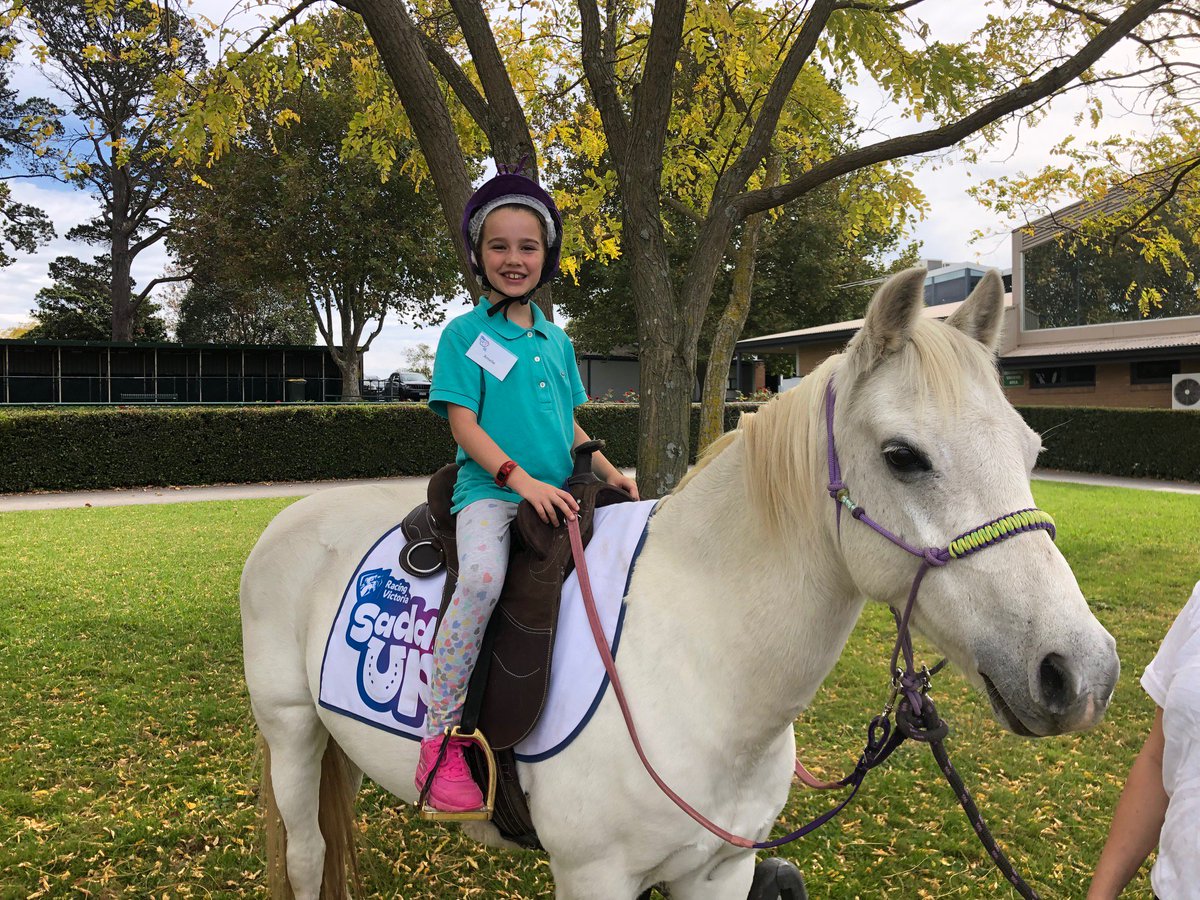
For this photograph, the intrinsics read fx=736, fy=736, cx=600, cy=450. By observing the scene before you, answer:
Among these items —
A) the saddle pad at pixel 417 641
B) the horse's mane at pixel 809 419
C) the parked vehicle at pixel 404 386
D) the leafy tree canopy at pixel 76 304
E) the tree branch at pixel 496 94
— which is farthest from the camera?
the leafy tree canopy at pixel 76 304

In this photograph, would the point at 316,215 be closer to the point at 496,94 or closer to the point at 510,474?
the point at 496,94

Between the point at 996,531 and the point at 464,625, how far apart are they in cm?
127

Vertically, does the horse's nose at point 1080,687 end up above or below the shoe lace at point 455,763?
above

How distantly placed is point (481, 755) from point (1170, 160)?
1110cm

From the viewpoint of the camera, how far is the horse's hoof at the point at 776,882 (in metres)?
2.47

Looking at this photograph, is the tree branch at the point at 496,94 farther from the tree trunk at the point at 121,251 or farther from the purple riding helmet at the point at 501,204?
the tree trunk at the point at 121,251

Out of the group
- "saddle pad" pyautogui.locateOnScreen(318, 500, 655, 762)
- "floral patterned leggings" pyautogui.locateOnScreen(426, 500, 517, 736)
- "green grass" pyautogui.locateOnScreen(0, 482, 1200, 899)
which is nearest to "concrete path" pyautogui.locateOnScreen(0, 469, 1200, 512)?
"green grass" pyautogui.locateOnScreen(0, 482, 1200, 899)

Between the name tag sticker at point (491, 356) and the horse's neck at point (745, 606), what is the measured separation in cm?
68

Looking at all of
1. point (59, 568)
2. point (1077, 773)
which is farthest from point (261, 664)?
point (59, 568)

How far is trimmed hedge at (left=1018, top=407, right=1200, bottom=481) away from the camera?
627 inches

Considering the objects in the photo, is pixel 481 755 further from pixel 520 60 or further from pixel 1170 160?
pixel 1170 160

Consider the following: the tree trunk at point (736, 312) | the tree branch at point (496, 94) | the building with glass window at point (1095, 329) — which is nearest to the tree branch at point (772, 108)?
the tree branch at point (496, 94)

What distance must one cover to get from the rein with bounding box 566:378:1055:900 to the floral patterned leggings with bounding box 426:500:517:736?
0.74 feet

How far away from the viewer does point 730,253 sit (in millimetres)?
31875
